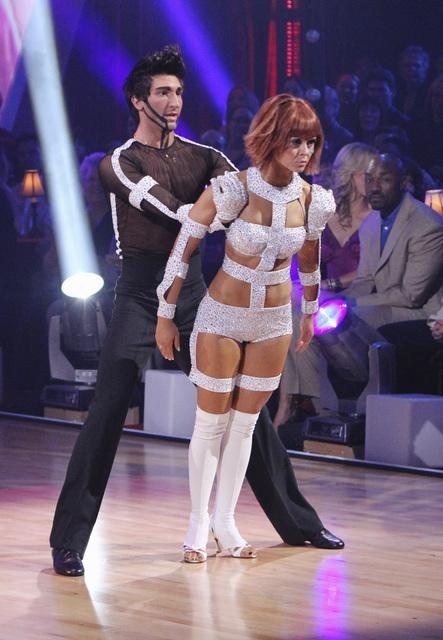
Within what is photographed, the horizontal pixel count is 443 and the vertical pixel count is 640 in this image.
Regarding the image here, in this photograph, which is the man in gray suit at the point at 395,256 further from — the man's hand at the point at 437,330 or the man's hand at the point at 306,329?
the man's hand at the point at 306,329

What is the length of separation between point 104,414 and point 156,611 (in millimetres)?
770

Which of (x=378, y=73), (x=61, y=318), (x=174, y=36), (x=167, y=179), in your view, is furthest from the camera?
(x=61, y=318)

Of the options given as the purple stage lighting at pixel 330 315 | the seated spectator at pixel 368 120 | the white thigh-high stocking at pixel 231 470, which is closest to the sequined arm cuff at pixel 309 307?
the white thigh-high stocking at pixel 231 470

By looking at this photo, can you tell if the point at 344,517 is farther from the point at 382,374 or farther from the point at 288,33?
the point at 288,33

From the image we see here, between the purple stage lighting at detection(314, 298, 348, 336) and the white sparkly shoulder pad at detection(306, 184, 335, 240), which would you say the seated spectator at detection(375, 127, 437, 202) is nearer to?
the purple stage lighting at detection(314, 298, 348, 336)

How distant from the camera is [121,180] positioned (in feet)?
14.5

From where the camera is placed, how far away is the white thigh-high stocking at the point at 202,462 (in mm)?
4445

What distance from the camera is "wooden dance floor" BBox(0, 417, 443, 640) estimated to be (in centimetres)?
376

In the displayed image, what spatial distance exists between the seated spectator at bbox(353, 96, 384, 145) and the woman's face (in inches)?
→ 122

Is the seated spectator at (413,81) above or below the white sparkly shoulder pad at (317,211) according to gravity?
above

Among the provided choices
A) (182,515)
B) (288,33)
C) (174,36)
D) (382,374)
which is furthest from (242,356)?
(174,36)

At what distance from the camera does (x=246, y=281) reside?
4293mm

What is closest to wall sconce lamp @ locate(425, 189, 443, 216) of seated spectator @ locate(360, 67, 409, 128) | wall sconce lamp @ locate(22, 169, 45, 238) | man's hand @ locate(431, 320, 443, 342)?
seated spectator @ locate(360, 67, 409, 128)

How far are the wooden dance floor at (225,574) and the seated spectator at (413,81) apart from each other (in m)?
2.04
